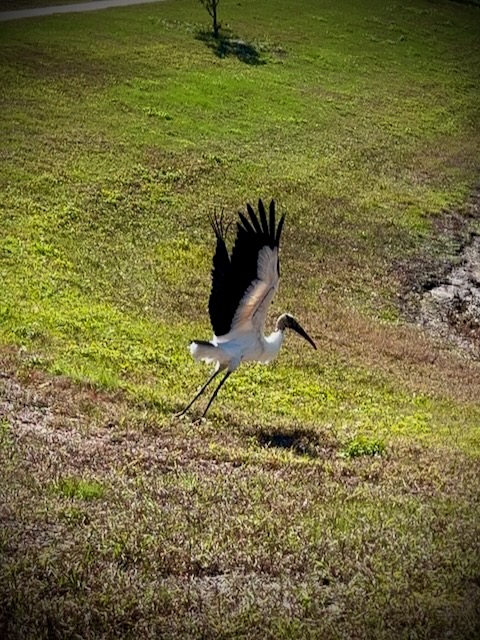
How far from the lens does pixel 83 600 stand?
288 inches

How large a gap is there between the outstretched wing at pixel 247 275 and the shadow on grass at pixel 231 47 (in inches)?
1325

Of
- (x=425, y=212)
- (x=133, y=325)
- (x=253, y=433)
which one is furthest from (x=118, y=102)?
(x=253, y=433)

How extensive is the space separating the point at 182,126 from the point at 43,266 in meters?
15.9

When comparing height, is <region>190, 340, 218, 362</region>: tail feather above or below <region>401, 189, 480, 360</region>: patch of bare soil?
above

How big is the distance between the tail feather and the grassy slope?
99 centimetres

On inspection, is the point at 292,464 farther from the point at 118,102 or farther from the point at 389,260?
the point at 118,102

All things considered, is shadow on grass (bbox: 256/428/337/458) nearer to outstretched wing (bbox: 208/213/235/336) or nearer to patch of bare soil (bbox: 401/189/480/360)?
outstretched wing (bbox: 208/213/235/336)

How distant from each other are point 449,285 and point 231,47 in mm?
24882

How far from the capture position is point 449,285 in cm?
2661

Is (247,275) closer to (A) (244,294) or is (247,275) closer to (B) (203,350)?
(A) (244,294)

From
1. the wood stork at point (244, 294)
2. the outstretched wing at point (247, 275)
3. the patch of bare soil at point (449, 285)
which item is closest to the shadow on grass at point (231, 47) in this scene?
the patch of bare soil at point (449, 285)

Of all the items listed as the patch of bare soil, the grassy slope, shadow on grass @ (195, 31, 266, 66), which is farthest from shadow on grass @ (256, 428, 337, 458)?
shadow on grass @ (195, 31, 266, 66)

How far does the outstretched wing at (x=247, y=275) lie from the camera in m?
12.5

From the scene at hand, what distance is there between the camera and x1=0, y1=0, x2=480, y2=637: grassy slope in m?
8.34
